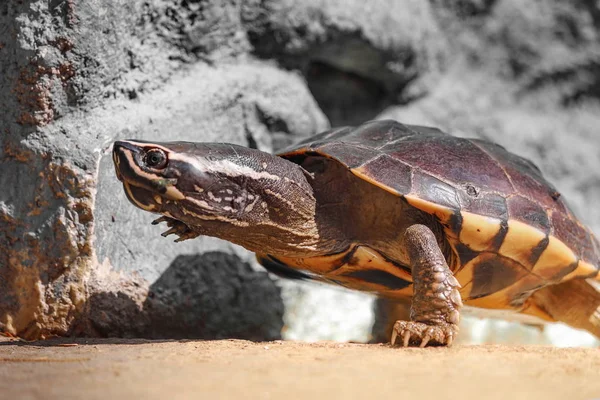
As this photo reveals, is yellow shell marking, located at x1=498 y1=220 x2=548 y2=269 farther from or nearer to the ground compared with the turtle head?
nearer to the ground

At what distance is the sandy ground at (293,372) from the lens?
1.69 meters

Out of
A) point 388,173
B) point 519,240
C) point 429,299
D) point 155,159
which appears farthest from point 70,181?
point 519,240

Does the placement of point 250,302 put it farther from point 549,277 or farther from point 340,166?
point 549,277

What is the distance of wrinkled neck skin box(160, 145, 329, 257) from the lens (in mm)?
2783

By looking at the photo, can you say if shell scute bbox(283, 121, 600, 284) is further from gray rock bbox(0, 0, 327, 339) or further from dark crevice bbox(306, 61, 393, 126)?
dark crevice bbox(306, 61, 393, 126)

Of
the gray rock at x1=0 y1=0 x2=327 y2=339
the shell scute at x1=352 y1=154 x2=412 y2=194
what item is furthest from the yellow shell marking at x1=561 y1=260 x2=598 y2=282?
the gray rock at x1=0 y1=0 x2=327 y2=339

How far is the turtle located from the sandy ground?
0.51 meters

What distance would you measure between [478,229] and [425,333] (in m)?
0.64

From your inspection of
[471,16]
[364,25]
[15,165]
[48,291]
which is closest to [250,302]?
[48,291]

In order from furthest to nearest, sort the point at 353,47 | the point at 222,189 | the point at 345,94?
1. the point at 345,94
2. the point at 353,47
3. the point at 222,189

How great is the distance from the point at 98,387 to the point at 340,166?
72.8 inches

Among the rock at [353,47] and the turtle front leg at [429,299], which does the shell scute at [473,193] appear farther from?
the rock at [353,47]

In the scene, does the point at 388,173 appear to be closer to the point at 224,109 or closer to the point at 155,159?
the point at 155,159

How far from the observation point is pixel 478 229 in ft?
9.92
